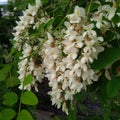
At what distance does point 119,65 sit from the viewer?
0.74 metres

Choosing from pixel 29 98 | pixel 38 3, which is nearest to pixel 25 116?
pixel 29 98

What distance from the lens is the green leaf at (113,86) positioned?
73 centimetres

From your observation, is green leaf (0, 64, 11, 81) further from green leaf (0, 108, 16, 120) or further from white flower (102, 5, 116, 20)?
white flower (102, 5, 116, 20)

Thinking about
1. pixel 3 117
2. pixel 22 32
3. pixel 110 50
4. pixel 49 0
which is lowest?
pixel 3 117

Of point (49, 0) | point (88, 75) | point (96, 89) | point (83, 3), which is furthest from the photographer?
point (49, 0)

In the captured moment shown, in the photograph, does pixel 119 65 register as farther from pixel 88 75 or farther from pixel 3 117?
pixel 3 117

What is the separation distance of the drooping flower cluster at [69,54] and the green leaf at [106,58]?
0.5 inches

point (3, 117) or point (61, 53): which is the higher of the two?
point (61, 53)

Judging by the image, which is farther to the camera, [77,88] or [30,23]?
[30,23]

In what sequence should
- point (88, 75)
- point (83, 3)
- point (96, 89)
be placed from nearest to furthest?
1. point (88, 75)
2. point (96, 89)
3. point (83, 3)

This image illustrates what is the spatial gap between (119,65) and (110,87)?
1.9 inches

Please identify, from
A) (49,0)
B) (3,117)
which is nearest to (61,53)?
(3,117)

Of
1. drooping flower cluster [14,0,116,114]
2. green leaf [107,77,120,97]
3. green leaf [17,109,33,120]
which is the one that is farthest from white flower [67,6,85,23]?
green leaf [17,109,33,120]

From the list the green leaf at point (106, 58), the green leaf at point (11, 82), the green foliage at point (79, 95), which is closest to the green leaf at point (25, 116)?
the green foliage at point (79, 95)
